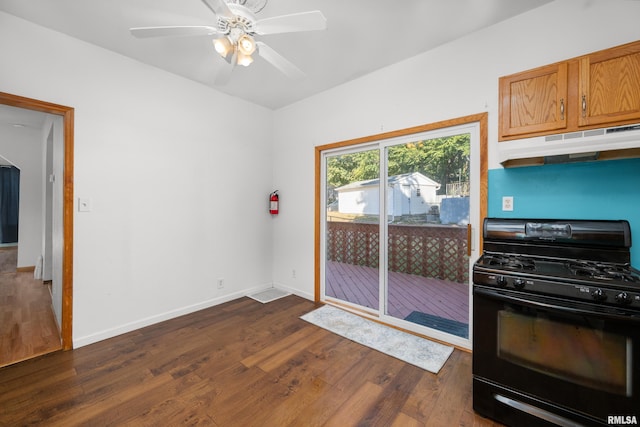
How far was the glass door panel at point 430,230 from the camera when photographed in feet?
8.29

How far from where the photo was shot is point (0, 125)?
4.73 meters

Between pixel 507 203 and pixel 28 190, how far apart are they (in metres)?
8.08

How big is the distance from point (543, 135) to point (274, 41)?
7.72ft

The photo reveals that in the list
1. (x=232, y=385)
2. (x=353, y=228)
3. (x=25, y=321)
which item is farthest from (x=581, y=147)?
(x=25, y=321)

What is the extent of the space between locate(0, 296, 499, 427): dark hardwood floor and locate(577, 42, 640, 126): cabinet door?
205 cm

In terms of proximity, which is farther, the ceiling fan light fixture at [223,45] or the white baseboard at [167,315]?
the white baseboard at [167,315]

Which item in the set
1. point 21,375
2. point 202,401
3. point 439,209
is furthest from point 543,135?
point 21,375

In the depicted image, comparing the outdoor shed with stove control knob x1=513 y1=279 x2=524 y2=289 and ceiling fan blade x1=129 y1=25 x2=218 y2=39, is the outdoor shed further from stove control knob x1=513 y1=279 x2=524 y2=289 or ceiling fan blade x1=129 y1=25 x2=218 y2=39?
ceiling fan blade x1=129 y1=25 x2=218 y2=39

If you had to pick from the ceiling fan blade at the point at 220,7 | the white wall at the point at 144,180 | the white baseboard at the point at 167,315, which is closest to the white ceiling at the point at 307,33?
the white wall at the point at 144,180

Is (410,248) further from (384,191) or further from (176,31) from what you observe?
(176,31)

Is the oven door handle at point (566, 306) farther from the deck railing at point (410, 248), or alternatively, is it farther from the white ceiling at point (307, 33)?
the white ceiling at point (307, 33)

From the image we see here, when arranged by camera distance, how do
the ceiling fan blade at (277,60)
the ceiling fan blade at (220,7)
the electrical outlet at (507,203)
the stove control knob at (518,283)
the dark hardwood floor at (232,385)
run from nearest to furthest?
the ceiling fan blade at (220,7)
the stove control knob at (518,283)
the dark hardwood floor at (232,385)
the ceiling fan blade at (277,60)
the electrical outlet at (507,203)

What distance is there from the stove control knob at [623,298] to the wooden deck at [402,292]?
47.2 inches

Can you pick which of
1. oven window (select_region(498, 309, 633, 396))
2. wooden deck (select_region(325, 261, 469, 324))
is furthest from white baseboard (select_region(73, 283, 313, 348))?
oven window (select_region(498, 309, 633, 396))
